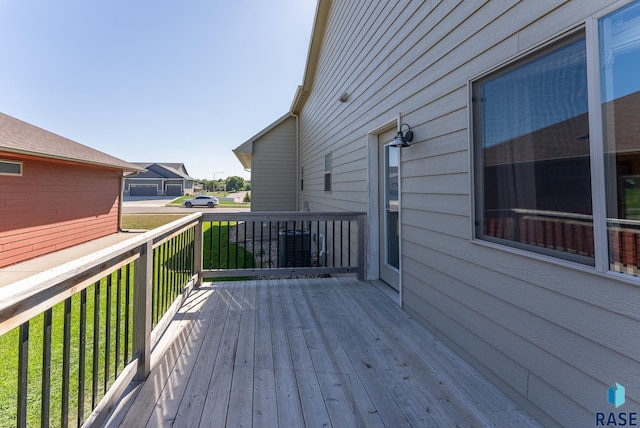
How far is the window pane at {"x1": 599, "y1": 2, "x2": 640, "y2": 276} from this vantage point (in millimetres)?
1101

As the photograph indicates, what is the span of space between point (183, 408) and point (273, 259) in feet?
18.0

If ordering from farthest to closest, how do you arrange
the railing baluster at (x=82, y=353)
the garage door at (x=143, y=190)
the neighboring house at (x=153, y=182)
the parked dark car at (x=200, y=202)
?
the garage door at (x=143, y=190) → the neighboring house at (x=153, y=182) → the parked dark car at (x=200, y=202) → the railing baluster at (x=82, y=353)

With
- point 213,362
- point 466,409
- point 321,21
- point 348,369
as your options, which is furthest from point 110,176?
point 466,409

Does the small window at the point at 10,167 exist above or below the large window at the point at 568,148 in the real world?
above

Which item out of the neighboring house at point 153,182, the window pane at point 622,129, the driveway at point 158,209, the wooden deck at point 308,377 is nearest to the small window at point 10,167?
the wooden deck at point 308,377

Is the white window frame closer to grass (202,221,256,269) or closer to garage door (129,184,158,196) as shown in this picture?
grass (202,221,256,269)

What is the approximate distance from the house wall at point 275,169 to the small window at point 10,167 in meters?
5.46

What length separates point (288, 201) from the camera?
10016 millimetres

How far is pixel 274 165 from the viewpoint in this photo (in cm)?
988

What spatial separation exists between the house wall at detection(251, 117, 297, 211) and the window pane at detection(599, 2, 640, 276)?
9.05 m

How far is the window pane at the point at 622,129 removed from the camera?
1.10m

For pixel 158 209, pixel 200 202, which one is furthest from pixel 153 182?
pixel 158 209

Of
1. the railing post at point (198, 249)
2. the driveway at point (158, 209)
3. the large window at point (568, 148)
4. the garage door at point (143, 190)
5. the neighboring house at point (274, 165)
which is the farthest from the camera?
the garage door at point (143, 190)

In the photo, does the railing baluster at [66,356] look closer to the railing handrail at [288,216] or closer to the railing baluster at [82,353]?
the railing baluster at [82,353]
